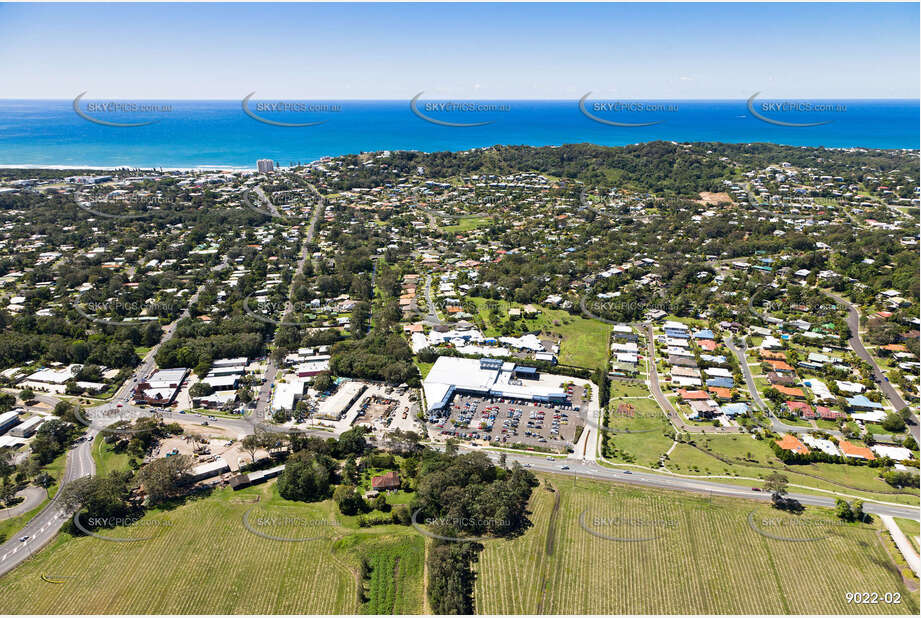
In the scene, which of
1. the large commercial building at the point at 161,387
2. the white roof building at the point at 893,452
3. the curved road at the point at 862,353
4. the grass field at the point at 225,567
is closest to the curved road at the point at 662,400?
the white roof building at the point at 893,452

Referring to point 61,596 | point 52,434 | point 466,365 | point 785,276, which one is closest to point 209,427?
point 52,434

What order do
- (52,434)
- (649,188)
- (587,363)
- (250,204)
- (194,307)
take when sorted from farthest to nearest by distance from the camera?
(649,188)
(250,204)
(194,307)
(587,363)
(52,434)

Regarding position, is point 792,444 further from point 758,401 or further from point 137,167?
point 137,167

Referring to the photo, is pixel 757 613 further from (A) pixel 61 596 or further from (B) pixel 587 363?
(A) pixel 61 596

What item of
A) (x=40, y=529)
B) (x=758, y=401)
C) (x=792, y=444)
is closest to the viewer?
(x=40, y=529)

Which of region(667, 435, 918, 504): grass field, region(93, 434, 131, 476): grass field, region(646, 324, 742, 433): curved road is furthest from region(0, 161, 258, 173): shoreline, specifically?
region(667, 435, 918, 504): grass field

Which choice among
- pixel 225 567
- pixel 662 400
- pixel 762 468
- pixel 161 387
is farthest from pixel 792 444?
pixel 161 387
